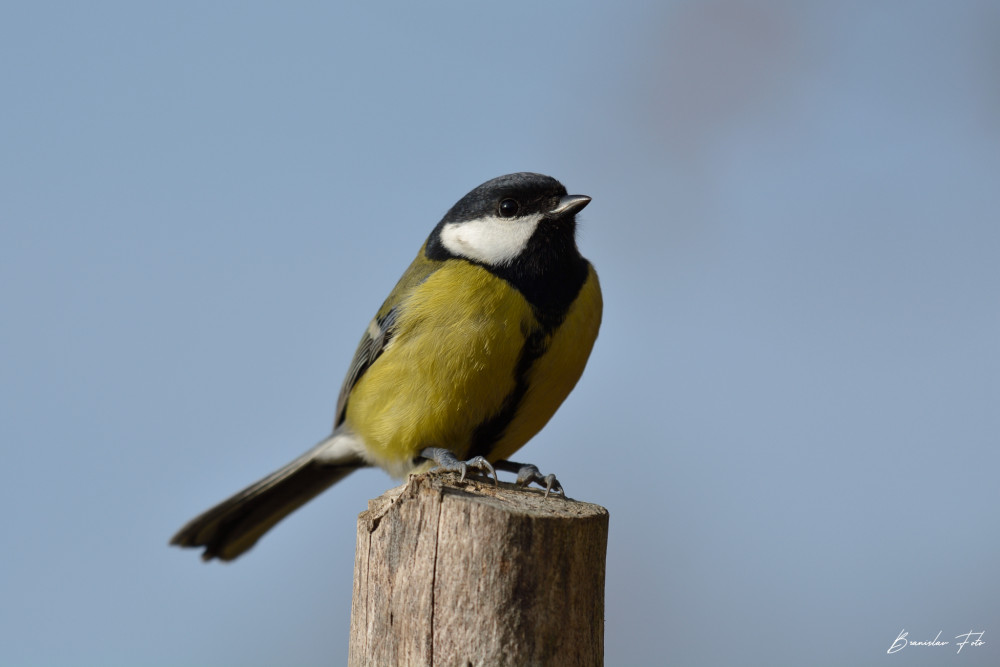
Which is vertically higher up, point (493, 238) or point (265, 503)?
point (493, 238)

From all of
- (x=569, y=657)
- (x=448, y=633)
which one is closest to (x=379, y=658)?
(x=448, y=633)

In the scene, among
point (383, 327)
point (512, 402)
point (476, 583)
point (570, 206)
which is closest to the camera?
point (476, 583)

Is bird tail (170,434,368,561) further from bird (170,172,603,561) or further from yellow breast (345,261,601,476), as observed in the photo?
yellow breast (345,261,601,476)

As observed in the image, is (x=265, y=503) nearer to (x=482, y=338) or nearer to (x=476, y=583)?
(x=482, y=338)

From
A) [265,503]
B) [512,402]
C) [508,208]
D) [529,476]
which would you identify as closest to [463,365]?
[512,402]

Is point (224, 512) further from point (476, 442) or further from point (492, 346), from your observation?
point (492, 346)

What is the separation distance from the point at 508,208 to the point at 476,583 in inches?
68.2

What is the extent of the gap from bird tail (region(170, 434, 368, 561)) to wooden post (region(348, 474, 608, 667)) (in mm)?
1593

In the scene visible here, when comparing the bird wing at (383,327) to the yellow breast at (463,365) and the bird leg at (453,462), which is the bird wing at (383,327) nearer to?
the yellow breast at (463,365)

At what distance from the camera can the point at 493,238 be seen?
3484mm

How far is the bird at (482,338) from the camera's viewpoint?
10.5ft

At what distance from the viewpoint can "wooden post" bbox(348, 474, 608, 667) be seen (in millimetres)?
2160

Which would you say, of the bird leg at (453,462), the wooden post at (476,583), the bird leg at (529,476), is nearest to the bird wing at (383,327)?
the bird leg at (453,462)

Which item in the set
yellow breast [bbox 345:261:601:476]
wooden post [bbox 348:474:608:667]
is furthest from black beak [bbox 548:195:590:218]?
wooden post [bbox 348:474:608:667]
